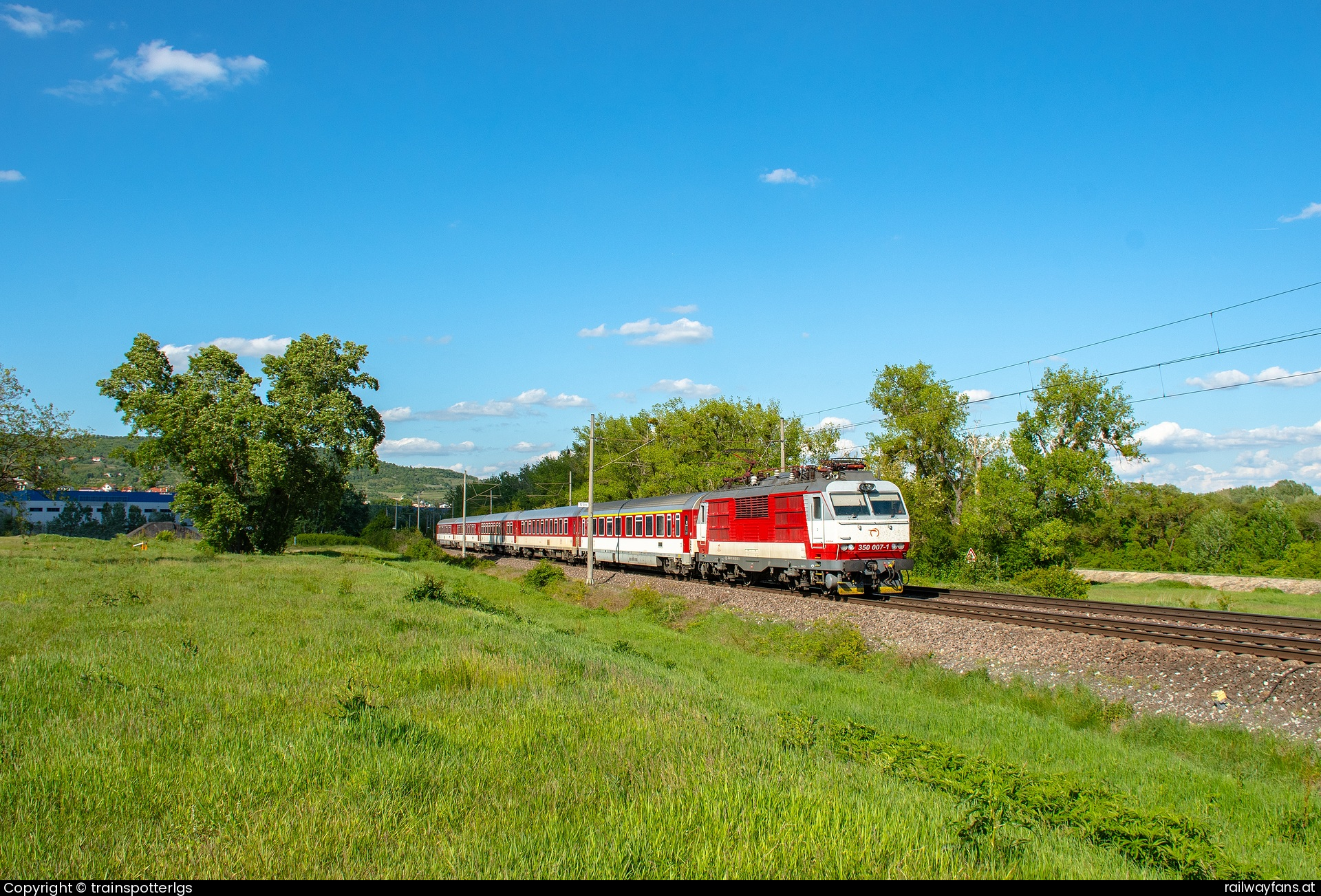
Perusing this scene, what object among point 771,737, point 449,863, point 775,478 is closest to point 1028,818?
point 771,737

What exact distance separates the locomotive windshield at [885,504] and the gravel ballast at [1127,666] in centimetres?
331

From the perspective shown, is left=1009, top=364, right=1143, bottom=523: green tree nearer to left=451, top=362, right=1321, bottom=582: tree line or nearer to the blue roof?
left=451, top=362, right=1321, bottom=582: tree line

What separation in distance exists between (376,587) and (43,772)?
19.6 meters

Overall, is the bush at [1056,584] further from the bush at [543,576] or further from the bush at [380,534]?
the bush at [380,534]

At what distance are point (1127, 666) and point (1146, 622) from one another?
4824 millimetres

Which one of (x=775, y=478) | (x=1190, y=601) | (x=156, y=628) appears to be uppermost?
(x=775, y=478)

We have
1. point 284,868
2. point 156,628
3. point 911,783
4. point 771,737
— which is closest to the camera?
point 284,868

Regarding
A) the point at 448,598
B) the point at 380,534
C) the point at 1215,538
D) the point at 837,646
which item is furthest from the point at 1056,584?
the point at 380,534

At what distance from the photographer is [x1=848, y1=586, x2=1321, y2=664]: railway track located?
13.4 metres

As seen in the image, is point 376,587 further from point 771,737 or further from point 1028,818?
point 1028,818

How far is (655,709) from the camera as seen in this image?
8.34m

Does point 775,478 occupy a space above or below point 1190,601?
above

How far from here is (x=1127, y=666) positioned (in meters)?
13.4

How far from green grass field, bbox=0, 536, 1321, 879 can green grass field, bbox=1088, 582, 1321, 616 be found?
1862 cm
